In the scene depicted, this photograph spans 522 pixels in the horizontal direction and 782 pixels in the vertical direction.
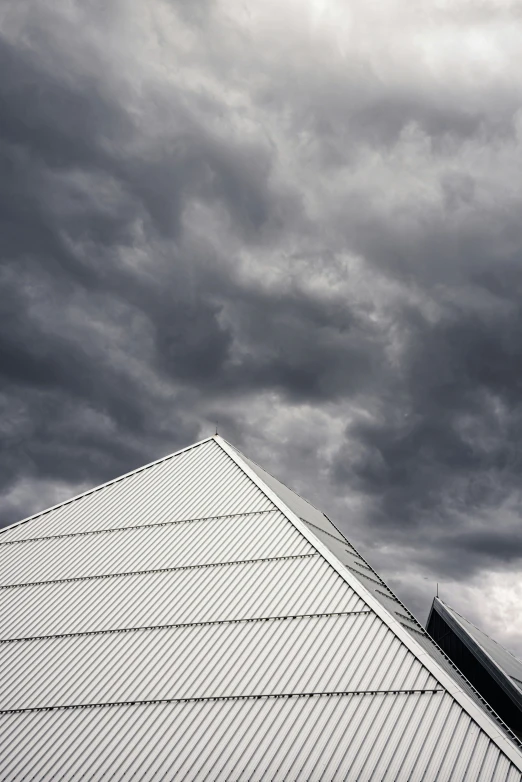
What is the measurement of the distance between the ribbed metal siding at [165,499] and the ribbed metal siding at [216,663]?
10.1 meters

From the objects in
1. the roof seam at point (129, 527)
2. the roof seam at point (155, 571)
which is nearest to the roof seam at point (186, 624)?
the roof seam at point (155, 571)

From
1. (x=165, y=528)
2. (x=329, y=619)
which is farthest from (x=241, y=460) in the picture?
(x=329, y=619)

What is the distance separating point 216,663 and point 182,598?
17.5ft

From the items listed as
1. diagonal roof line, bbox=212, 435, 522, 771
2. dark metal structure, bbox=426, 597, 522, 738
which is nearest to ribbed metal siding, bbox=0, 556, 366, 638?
diagonal roof line, bbox=212, 435, 522, 771

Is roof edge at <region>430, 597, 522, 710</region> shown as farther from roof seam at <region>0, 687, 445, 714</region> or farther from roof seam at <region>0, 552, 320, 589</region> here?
roof seam at <region>0, 687, 445, 714</region>

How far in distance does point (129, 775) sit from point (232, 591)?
32.4ft

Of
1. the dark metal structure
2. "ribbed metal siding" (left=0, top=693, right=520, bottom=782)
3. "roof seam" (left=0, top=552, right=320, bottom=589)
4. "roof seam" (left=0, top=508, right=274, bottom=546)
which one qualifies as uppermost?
"roof seam" (left=0, top=508, right=274, bottom=546)

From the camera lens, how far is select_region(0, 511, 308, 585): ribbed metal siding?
3472 cm

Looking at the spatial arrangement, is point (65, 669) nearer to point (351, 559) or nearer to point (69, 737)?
point (69, 737)

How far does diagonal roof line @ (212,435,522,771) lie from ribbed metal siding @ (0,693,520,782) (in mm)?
309

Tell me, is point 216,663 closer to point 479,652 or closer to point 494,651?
point 479,652

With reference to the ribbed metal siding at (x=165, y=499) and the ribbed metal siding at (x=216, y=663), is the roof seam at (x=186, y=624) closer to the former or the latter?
the ribbed metal siding at (x=216, y=663)

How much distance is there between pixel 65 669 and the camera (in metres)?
29.8

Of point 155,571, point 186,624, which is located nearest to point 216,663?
point 186,624
